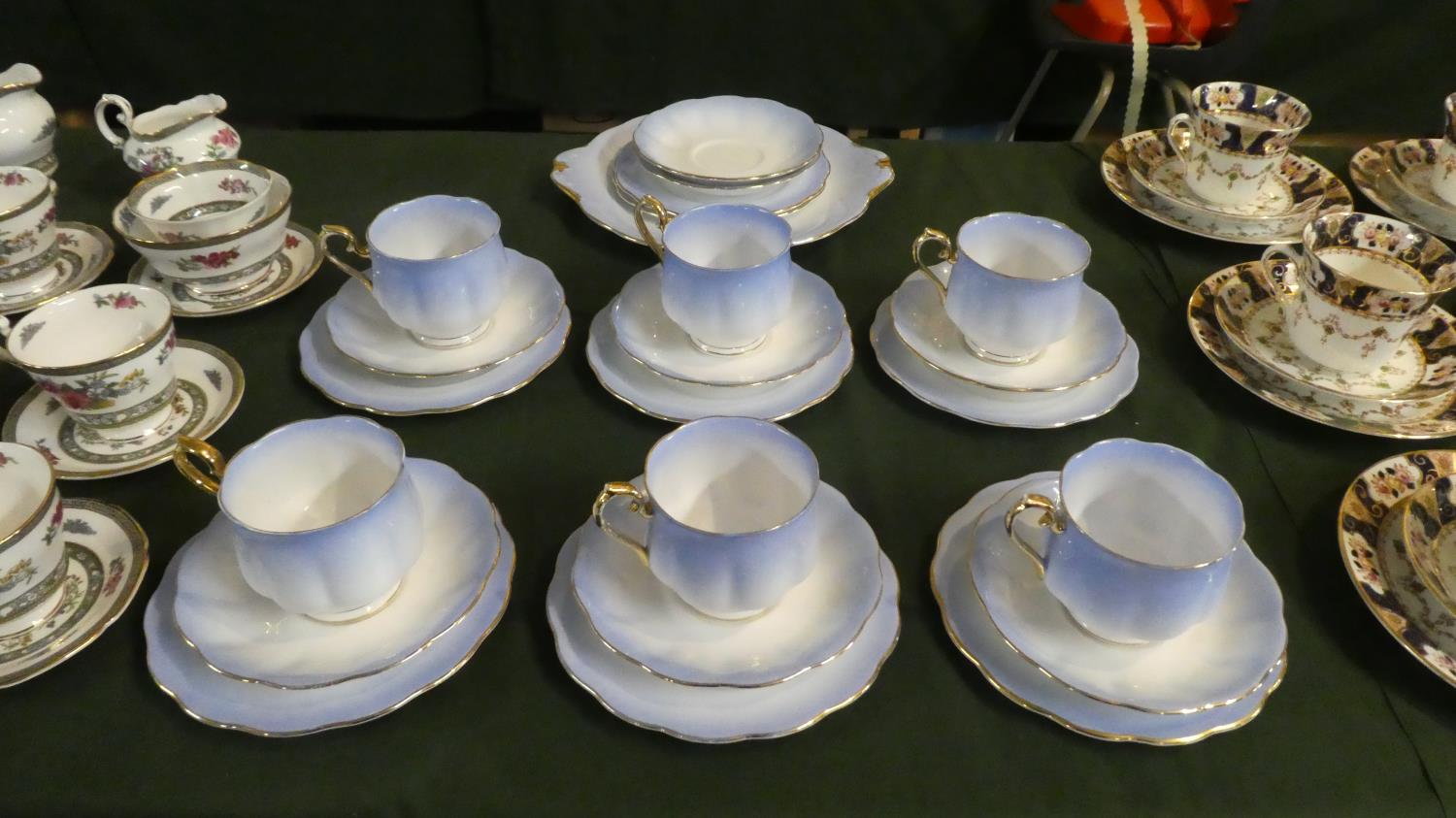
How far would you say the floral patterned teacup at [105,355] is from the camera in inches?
25.0

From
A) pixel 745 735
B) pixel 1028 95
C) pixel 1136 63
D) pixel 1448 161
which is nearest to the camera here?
pixel 745 735

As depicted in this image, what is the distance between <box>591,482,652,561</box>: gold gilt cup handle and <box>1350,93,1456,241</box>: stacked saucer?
84 cm

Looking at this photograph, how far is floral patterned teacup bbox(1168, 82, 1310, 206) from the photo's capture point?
866 mm

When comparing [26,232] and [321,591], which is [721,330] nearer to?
[321,591]

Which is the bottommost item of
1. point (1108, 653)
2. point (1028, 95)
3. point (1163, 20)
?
point (1028, 95)

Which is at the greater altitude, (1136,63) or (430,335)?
(430,335)

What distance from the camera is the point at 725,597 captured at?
51 centimetres

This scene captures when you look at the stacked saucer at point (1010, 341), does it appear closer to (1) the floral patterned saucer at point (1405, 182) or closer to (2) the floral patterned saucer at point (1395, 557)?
(2) the floral patterned saucer at point (1395, 557)

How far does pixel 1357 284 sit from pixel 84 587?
2.86 ft

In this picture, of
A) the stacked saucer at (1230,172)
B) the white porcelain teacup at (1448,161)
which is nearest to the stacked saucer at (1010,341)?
the stacked saucer at (1230,172)

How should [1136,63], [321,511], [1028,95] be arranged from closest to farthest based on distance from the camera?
1. [321,511]
2. [1136,63]
3. [1028,95]

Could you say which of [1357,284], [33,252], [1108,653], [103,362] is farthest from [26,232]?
[1357,284]

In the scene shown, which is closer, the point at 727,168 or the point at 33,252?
the point at 33,252

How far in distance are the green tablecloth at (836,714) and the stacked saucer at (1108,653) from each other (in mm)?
14
